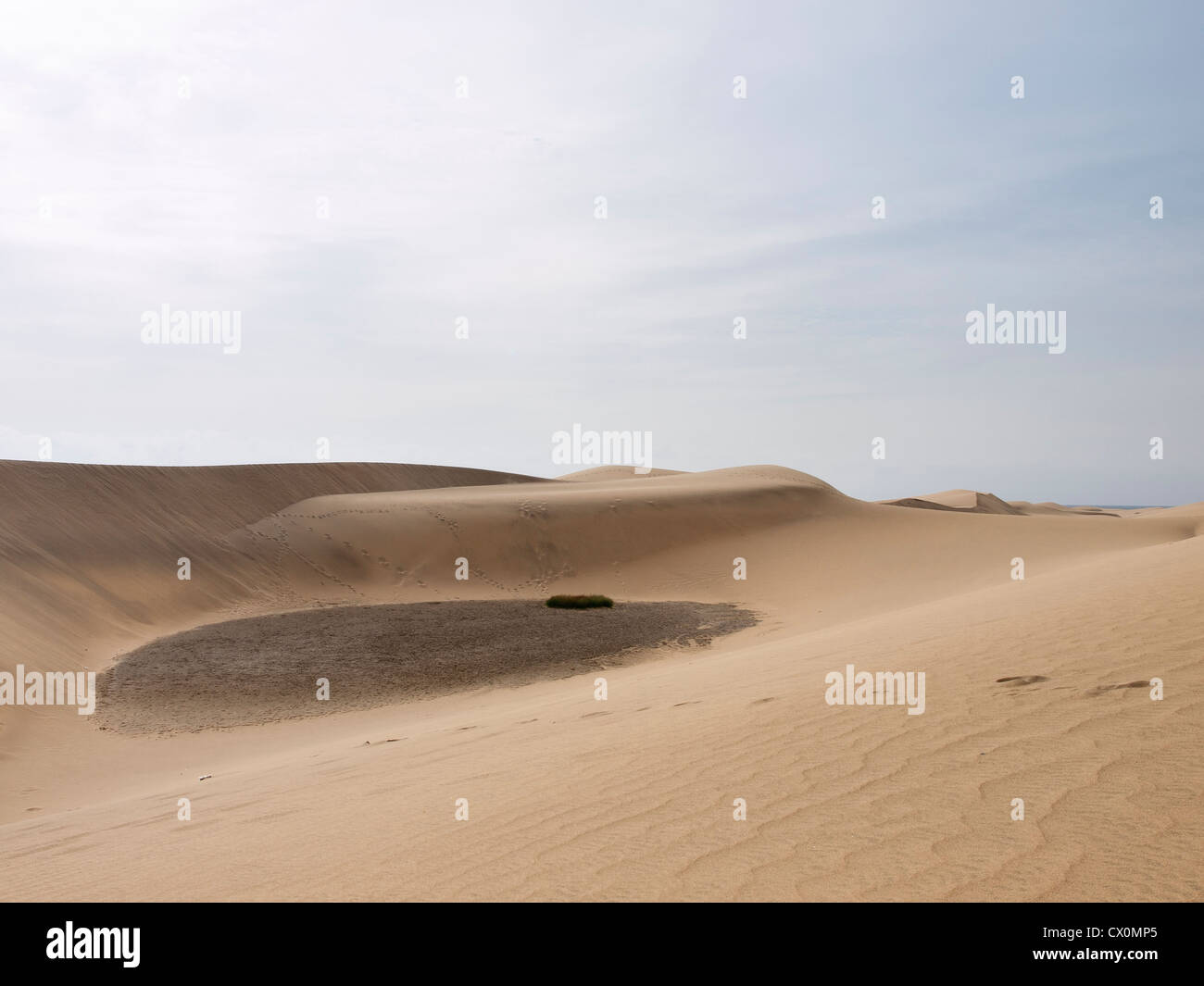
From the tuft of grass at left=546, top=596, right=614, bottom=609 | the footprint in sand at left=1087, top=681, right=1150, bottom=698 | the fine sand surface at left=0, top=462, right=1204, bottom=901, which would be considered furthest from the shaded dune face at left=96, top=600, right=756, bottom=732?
the footprint in sand at left=1087, top=681, right=1150, bottom=698

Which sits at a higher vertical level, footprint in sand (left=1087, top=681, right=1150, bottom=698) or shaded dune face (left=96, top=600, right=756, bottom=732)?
footprint in sand (left=1087, top=681, right=1150, bottom=698)

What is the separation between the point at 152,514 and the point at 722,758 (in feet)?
95.0

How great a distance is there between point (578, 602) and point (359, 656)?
7730mm

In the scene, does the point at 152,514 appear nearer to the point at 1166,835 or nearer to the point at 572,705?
the point at 572,705

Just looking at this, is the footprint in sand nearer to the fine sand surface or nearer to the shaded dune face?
the fine sand surface

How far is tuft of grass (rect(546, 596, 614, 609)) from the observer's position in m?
22.8

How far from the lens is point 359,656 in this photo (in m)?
16.5

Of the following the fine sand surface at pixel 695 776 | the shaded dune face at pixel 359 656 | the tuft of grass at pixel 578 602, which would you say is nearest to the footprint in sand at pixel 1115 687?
the fine sand surface at pixel 695 776

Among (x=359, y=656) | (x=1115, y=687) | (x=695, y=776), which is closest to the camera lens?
(x=695, y=776)

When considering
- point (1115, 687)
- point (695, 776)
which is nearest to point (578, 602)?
point (695, 776)

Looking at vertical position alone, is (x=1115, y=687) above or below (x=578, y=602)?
above

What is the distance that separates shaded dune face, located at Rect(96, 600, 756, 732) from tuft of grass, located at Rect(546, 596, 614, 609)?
829mm

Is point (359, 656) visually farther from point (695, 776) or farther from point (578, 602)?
point (695, 776)
